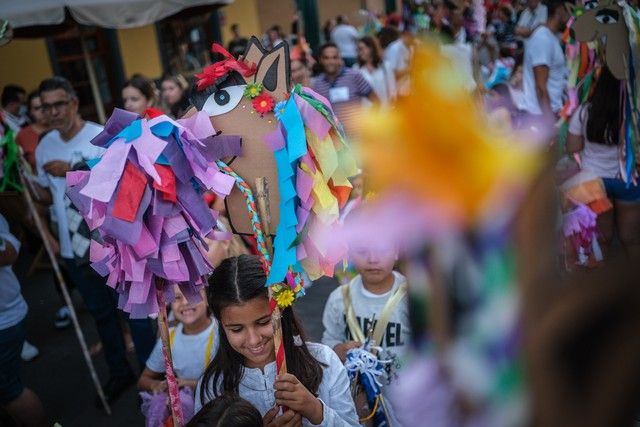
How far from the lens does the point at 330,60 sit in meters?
5.02

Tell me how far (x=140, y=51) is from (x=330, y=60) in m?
5.51

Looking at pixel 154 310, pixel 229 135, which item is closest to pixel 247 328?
pixel 154 310

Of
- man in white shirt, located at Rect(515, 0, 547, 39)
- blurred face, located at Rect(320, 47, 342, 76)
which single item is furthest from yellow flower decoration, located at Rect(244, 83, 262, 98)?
man in white shirt, located at Rect(515, 0, 547, 39)

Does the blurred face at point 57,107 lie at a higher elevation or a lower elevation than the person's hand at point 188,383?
higher

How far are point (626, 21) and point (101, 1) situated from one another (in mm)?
3736

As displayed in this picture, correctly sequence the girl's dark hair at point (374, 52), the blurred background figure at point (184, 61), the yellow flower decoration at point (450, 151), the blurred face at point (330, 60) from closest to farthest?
the yellow flower decoration at point (450, 151) < the blurred face at point (330, 60) < the girl's dark hair at point (374, 52) < the blurred background figure at point (184, 61)

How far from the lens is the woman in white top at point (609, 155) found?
2887 mm

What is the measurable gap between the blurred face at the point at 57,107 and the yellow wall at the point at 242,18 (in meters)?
8.89

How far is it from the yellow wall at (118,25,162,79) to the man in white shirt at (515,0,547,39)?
238 inches

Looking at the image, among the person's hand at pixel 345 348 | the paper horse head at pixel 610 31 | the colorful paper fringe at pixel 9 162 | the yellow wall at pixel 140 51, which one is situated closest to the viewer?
the person's hand at pixel 345 348

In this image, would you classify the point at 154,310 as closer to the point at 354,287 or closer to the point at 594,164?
the point at 354,287

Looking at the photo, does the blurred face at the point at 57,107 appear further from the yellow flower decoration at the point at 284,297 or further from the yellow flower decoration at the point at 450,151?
the yellow flower decoration at the point at 450,151

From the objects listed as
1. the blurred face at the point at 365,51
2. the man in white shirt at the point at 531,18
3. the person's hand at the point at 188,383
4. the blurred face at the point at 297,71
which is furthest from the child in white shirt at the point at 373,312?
the man in white shirt at the point at 531,18

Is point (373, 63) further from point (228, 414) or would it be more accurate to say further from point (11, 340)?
point (228, 414)
